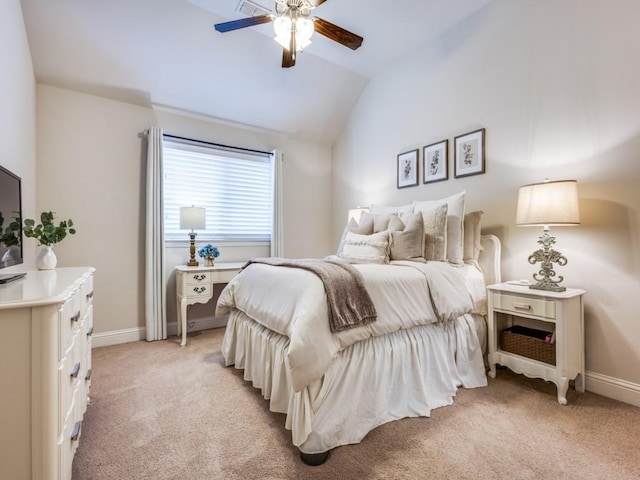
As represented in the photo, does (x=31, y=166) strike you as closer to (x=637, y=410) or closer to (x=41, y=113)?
(x=41, y=113)

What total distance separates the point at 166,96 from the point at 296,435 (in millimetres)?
3399

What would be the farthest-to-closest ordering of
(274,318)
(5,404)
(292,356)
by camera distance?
1. (274,318)
2. (292,356)
3. (5,404)

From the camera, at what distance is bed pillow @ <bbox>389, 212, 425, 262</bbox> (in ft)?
8.08

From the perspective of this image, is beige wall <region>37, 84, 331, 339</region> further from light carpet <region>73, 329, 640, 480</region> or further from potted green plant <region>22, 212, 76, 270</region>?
potted green plant <region>22, 212, 76, 270</region>

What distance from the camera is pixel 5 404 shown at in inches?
36.1

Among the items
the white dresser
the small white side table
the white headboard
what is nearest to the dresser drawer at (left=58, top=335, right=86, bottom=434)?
the white dresser

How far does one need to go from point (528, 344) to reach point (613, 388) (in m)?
0.56

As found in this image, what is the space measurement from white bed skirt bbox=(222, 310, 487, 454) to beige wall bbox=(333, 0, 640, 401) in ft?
2.70

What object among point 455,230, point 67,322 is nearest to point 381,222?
point 455,230

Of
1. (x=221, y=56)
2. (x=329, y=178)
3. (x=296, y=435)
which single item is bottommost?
(x=296, y=435)

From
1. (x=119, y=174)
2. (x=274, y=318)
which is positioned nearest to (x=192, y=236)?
(x=119, y=174)

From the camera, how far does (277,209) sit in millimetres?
4086

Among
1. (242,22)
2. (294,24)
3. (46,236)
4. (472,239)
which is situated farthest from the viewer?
(472,239)

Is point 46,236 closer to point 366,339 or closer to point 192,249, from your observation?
point 192,249
